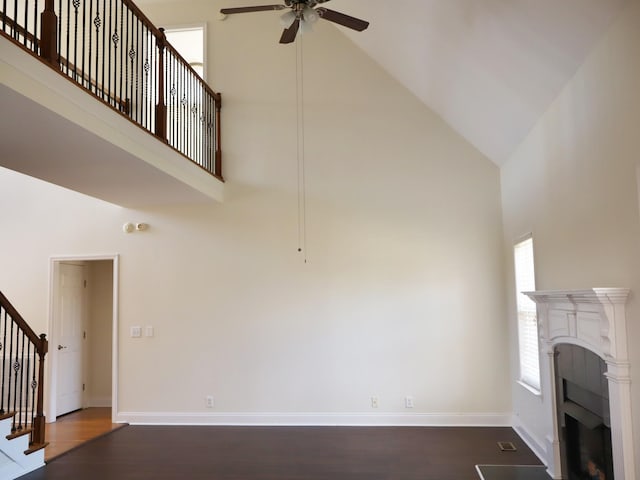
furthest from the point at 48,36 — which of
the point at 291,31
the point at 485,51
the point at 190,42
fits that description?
the point at 190,42

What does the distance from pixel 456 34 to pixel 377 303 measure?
3.02 m

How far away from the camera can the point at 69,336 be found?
21.8 ft

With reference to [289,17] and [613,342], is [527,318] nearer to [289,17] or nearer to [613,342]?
[613,342]

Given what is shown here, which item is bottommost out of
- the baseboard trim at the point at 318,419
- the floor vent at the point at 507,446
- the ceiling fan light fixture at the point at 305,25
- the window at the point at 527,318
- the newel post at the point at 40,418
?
the floor vent at the point at 507,446

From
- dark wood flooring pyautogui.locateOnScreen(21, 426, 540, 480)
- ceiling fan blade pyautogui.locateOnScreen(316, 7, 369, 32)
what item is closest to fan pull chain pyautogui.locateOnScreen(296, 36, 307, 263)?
dark wood flooring pyautogui.locateOnScreen(21, 426, 540, 480)

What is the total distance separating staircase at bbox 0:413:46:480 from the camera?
419 cm

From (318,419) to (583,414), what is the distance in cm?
305

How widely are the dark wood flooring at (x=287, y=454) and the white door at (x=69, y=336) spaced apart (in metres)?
1.48

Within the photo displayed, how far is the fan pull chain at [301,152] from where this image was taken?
19.5 ft

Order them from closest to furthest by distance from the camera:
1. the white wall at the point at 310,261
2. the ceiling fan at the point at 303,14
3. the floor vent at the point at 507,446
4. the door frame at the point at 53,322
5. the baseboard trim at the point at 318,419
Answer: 1. the ceiling fan at the point at 303,14
2. the floor vent at the point at 507,446
3. the baseboard trim at the point at 318,419
4. the white wall at the point at 310,261
5. the door frame at the point at 53,322

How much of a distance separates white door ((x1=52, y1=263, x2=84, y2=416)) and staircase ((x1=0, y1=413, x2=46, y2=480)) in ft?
6.59

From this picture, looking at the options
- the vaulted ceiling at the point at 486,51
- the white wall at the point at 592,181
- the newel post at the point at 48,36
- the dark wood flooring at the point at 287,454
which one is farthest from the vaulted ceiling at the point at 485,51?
the dark wood flooring at the point at 287,454

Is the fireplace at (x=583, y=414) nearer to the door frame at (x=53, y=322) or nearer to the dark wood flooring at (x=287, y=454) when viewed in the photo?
the dark wood flooring at (x=287, y=454)

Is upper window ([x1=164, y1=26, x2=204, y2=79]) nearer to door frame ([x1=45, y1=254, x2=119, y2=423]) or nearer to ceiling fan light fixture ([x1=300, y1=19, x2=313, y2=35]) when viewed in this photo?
door frame ([x1=45, y1=254, x2=119, y2=423])
